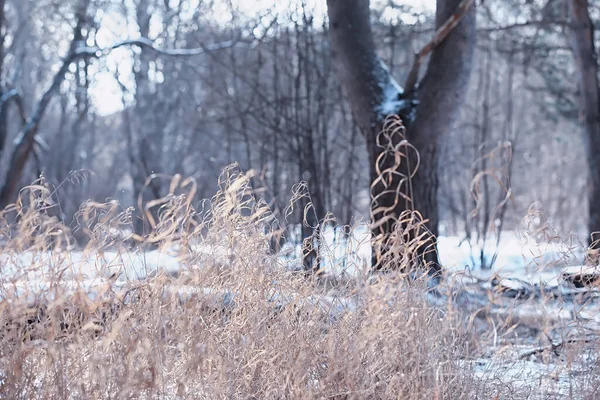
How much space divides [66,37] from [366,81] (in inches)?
416

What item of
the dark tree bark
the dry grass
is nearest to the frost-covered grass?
→ the dry grass

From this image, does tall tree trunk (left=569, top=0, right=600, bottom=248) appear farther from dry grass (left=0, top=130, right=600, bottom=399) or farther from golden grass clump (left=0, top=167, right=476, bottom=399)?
golden grass clump (left=0, top=167, right=476, bottom=399)

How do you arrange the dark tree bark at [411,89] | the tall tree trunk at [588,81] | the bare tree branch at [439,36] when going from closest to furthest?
the bare tree branch at [439,36], the dark tree bark at [411,89], the tall tree trunk at [588,81]

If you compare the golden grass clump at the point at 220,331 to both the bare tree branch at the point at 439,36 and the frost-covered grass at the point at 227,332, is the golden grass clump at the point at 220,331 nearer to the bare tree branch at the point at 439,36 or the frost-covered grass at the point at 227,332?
the frost-covered grass at the point at 227,332

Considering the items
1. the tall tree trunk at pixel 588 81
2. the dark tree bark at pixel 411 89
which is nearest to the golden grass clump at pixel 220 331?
the dark tree bark at pixel 411 89

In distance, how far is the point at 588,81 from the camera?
33.0 feet

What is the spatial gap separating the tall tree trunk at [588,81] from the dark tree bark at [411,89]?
3.64m

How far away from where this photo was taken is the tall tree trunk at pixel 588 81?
9.95 meters

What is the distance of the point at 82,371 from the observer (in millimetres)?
3131

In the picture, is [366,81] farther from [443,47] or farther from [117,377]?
[117,377]

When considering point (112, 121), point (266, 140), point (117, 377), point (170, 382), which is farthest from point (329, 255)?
point (112, 121)

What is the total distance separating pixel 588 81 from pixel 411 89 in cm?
403

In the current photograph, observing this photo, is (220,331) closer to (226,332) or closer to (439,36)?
(226,332)

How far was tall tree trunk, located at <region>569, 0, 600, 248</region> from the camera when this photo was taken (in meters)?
9.95
